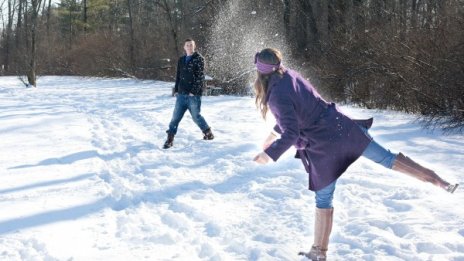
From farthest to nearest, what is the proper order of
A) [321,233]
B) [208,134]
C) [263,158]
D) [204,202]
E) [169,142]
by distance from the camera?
[208,134], [169,142], [204,202], [321,233], [263,158]

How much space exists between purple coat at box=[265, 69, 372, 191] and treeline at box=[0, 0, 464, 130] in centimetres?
620

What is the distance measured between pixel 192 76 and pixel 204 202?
3.36 metres

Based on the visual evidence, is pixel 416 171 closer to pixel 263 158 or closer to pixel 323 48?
pixel 263 158

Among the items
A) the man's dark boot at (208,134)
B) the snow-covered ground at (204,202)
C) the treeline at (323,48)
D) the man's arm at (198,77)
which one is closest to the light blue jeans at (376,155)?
the snow-covered ground at (204,202)

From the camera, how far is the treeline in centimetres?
966

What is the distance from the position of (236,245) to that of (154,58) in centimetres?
2755

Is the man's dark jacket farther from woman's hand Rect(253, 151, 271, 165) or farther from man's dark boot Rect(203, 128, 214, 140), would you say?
woman's hand Rect(253, 151, 271, 165)

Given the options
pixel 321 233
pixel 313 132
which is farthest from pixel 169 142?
pixel 313 132

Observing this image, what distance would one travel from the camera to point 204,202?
5004 mm

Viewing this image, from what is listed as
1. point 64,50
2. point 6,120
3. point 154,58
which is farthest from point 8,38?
point 6,120

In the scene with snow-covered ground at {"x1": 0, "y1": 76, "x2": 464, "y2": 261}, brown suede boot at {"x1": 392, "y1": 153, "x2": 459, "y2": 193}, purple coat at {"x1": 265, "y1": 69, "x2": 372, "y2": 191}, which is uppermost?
purple coat at {"x1": 265, "y1": 69, "x2": 372, "y2": 191}

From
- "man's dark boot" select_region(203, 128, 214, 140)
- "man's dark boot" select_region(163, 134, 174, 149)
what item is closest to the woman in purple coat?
"man's dark boot" select_region(163, 134, 174, 149)

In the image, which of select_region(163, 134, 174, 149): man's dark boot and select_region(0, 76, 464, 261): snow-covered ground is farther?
select_region(163, 134, 174, 149): man's dark boot

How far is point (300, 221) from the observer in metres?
4.37
